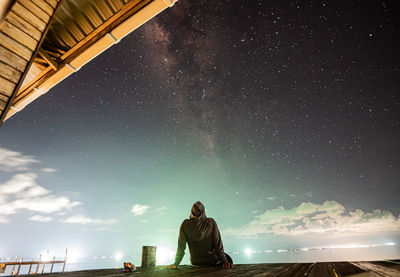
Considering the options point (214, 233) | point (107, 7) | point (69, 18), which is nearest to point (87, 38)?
point (69, 18)

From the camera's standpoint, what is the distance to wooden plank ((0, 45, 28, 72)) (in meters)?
2.32

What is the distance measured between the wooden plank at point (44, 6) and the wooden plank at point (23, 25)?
328 mm

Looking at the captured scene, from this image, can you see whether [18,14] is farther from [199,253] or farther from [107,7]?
[199,253]

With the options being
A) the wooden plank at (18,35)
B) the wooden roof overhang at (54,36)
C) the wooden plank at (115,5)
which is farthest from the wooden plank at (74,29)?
the wooden plank at (18,35)

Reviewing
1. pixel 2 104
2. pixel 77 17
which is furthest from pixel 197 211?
pixel 77 17

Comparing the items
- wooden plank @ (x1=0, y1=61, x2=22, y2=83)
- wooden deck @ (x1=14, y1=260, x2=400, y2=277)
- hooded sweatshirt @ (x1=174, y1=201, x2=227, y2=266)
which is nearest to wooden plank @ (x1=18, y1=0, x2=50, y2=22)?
wooden plank @ (x1=0, y1=61, x2=22, y2=83)

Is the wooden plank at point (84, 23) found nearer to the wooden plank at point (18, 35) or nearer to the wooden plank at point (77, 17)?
the wooden plank at point (77, 17)

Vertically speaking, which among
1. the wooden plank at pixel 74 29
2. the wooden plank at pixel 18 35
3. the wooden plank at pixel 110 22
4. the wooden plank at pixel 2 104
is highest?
→ the wooden plank at pixel 74 29

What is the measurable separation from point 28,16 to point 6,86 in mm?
996

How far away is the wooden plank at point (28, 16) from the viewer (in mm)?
2477

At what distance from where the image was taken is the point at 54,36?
12.5ft

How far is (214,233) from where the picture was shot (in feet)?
13.7

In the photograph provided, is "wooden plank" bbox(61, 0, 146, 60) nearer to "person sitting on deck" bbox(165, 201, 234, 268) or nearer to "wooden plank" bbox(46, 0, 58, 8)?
"wooden plank" bbox(46, 0, 58, 8)

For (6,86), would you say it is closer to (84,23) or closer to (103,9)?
(84,23)
